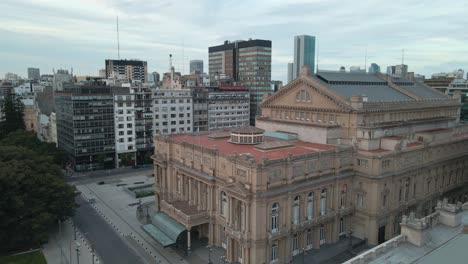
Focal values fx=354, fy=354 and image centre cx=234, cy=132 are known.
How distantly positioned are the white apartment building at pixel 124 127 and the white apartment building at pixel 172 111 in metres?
8.79

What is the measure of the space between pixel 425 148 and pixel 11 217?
78.7 metres

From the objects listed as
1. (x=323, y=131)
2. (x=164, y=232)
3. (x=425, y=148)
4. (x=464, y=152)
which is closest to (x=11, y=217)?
(x=164, y=232)

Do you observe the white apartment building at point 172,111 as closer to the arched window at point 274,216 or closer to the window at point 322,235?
the window at point 322,235

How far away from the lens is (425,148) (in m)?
71.6

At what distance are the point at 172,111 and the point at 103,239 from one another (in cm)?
7230

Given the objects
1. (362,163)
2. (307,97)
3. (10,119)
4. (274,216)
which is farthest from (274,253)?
(10,119)

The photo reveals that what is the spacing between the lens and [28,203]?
64.1 meters

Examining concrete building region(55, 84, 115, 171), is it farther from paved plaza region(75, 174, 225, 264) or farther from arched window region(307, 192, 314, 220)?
arched window region(307, 192, 314, 220)

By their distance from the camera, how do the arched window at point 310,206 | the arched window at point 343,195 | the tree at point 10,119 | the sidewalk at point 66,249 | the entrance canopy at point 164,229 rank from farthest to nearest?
the tree at point 10,119 → the arched window at point 343,195 → the entrance canopy at point 164,229 → the arched window at point 310,206 → the sidewalk at point 66,249

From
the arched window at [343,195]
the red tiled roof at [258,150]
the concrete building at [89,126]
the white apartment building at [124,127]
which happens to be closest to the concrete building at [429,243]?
the red tiled roof at [258,150]

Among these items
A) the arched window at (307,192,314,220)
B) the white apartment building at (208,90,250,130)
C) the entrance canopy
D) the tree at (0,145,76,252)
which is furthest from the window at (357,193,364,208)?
the white apartment building at (208,90,250,130)

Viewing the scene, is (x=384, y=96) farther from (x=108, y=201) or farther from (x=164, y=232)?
(x=108, y=201)

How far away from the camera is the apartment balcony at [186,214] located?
2472 inches

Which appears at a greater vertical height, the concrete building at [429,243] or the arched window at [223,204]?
the concrete building at [429,243]
